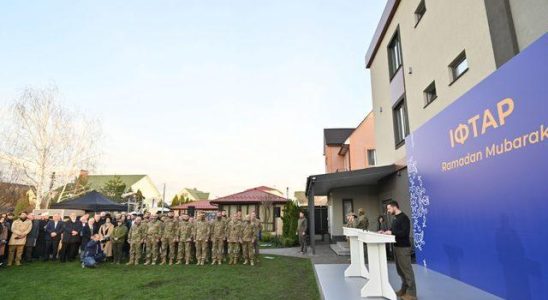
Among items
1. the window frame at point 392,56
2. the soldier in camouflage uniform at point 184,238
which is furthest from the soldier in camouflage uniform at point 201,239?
the window frame at point 392,56

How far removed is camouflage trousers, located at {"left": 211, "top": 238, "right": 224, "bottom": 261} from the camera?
11441mm

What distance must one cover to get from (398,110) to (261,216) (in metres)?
16.2

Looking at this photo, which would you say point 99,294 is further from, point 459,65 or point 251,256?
point 459,65

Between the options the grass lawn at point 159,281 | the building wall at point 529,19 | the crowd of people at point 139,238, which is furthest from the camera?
the crowd of people at point 139,238

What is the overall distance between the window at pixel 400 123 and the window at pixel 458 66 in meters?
3.19

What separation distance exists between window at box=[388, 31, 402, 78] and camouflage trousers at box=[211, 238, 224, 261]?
31.0 feet

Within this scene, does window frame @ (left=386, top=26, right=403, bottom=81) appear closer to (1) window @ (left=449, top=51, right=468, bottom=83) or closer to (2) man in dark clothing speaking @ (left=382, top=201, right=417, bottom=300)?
(1) window @ (left=449, top=51, right=468, bottom=83)

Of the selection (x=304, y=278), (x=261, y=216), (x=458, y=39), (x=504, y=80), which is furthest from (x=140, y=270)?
(x=261, y=216)

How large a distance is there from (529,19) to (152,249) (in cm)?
1220

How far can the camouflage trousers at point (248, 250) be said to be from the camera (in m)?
11.4

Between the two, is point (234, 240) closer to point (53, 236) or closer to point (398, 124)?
point (53, 236)

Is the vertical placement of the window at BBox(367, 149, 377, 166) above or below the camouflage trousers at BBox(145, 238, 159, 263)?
above

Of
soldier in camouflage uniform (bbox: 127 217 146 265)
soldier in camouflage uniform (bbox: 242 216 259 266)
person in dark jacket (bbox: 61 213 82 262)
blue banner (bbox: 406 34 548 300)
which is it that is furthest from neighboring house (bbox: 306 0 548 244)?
person in dark jacket (bbox: 61 213 82 262)

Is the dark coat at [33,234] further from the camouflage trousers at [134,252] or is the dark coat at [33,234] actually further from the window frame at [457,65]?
the window frame at [457,65]
